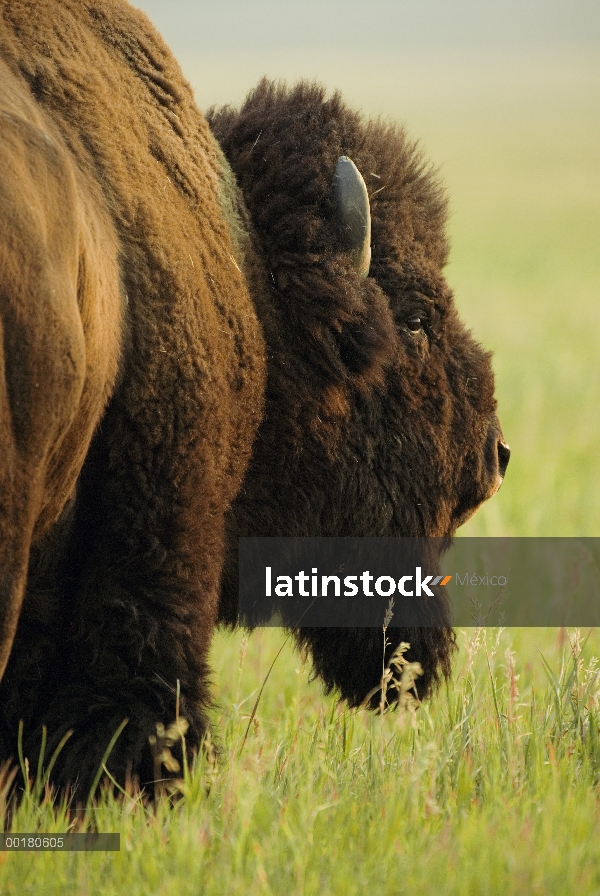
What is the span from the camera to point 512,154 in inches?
1925

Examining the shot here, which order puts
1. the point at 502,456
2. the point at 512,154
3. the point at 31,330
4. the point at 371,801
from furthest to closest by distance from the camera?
1. the point at 512,154
2. the point at 502,456
3. the point at 371,801
4. the point at 31,330

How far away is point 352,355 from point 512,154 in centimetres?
4833

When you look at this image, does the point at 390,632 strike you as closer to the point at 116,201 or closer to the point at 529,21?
the point at 116,201

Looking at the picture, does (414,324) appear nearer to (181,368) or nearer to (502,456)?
(502,456)

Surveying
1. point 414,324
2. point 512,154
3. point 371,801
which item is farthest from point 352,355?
point 512,154

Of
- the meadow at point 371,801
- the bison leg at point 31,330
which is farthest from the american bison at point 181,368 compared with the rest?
the meadow at point 371,801

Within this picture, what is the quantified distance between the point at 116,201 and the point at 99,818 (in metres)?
1.37

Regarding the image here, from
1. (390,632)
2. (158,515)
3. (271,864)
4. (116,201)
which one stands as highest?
(116,201)

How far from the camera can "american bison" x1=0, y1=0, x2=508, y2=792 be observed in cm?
221

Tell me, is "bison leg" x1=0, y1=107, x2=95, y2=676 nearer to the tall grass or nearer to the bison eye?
the tall grass

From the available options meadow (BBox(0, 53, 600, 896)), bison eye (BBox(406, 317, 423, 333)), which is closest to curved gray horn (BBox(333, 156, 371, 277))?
bison eye (BBox(406, 317, 423, 333))

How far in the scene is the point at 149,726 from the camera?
2.62 m

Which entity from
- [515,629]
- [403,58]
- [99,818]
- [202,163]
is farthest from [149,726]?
Answer: [403,58]

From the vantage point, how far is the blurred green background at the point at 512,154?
34.8ft
